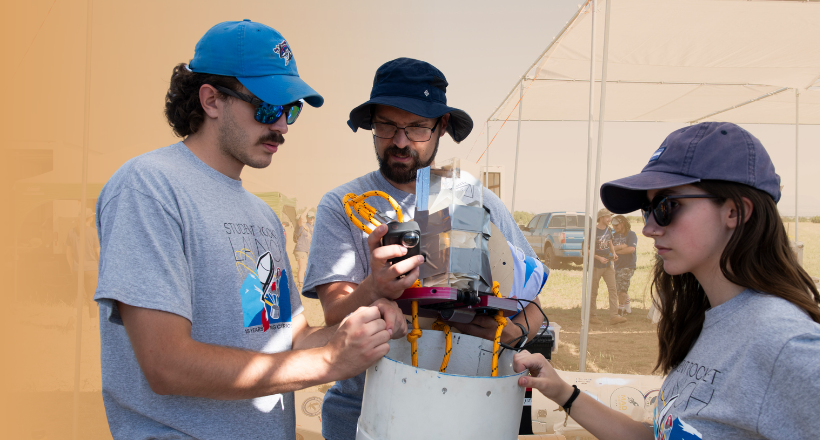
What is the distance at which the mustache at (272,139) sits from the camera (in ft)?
5.39

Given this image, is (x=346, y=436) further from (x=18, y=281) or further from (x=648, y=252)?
(x=648, y=252)

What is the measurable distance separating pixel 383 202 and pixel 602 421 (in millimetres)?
1114

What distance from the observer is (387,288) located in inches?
53.7

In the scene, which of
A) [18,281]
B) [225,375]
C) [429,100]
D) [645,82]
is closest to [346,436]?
[225,375]

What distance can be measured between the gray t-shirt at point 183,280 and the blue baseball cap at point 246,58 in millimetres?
298

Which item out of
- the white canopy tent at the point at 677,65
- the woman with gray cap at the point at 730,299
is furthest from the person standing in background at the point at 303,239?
the woman with gray cap at the point at 730,299

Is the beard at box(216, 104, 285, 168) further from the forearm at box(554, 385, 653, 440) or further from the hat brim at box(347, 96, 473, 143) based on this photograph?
the forearm at box(554, 385, 653, 440)

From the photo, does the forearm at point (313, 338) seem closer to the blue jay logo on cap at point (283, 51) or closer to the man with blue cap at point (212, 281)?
the man with blue cap at point (212, 281)

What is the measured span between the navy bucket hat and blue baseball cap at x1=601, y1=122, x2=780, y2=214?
81 cm

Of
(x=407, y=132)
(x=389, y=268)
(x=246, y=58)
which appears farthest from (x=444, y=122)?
(x=389, y=268)

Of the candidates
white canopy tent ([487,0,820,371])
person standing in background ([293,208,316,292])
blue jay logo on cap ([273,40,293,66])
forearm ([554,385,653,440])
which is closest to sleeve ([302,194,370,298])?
blue jay logo on cap ([273,40,293,66])

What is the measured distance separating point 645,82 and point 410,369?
10273 mm

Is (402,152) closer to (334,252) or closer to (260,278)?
(334,252)

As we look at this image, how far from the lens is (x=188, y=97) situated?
1.63m
